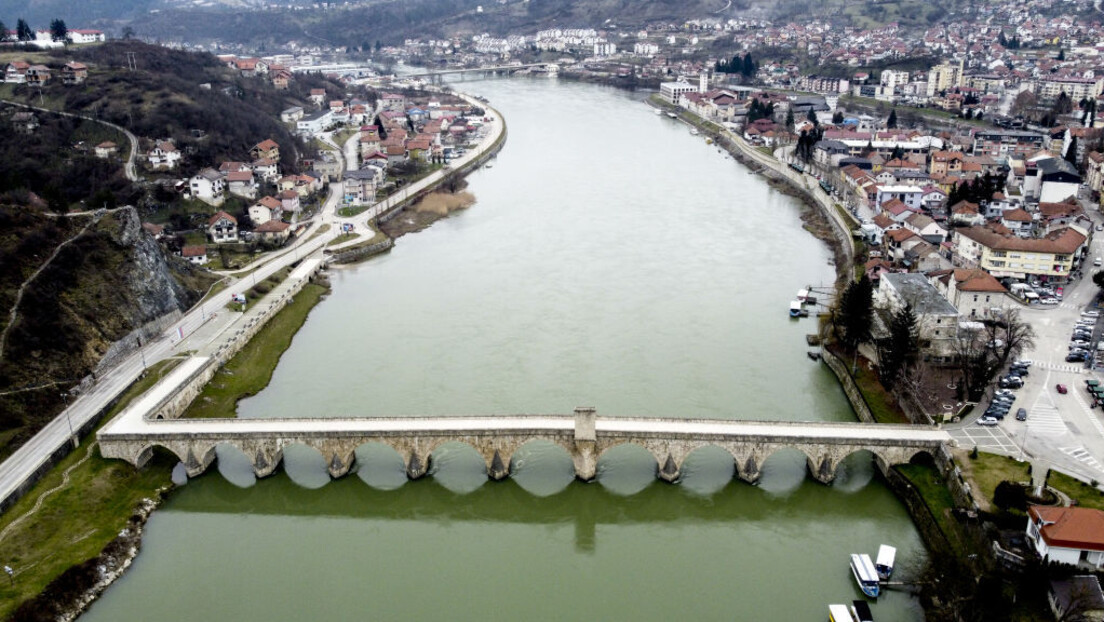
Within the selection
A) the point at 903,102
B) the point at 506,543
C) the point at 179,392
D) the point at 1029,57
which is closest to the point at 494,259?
the point at 179,392

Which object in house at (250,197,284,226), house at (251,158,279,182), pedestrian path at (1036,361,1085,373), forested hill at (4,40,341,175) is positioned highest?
forested hill at (4,40,341,175)

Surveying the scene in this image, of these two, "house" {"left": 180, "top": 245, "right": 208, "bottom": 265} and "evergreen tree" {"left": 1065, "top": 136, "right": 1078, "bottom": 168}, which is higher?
"evergreen tree" {"left": 1065, "top": 136, "right": 1078, "bottom": 168}

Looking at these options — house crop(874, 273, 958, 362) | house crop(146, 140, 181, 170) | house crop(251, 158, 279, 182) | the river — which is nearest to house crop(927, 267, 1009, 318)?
house crop(874, 273, 958, 362)

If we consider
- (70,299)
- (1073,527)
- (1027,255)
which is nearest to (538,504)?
(1073,527)

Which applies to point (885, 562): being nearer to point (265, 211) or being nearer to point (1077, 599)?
point (1077, 599)

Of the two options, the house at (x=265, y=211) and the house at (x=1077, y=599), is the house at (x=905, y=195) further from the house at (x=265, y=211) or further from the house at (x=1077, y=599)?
the house at (x=265, y=211)

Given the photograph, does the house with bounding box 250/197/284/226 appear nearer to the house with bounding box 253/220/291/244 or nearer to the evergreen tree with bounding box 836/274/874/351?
the house with bounding box 253/220/291/244

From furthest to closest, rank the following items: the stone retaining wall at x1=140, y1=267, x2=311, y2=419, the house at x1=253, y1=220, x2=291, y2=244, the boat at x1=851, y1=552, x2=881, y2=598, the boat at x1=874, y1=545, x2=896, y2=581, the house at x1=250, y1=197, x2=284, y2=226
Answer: the house at x1=250, y1=197, x2=284, y2=226 < the house at x1=253, y1=220, x2=291, y2=244 < the stone retaining wall at x1=140, y1=267, x2=311, y2=419 < the boat at x1=874, y1=545, x2=896, y2=581 < the boat at x1=851, y1=552, x2=881, y2=598
